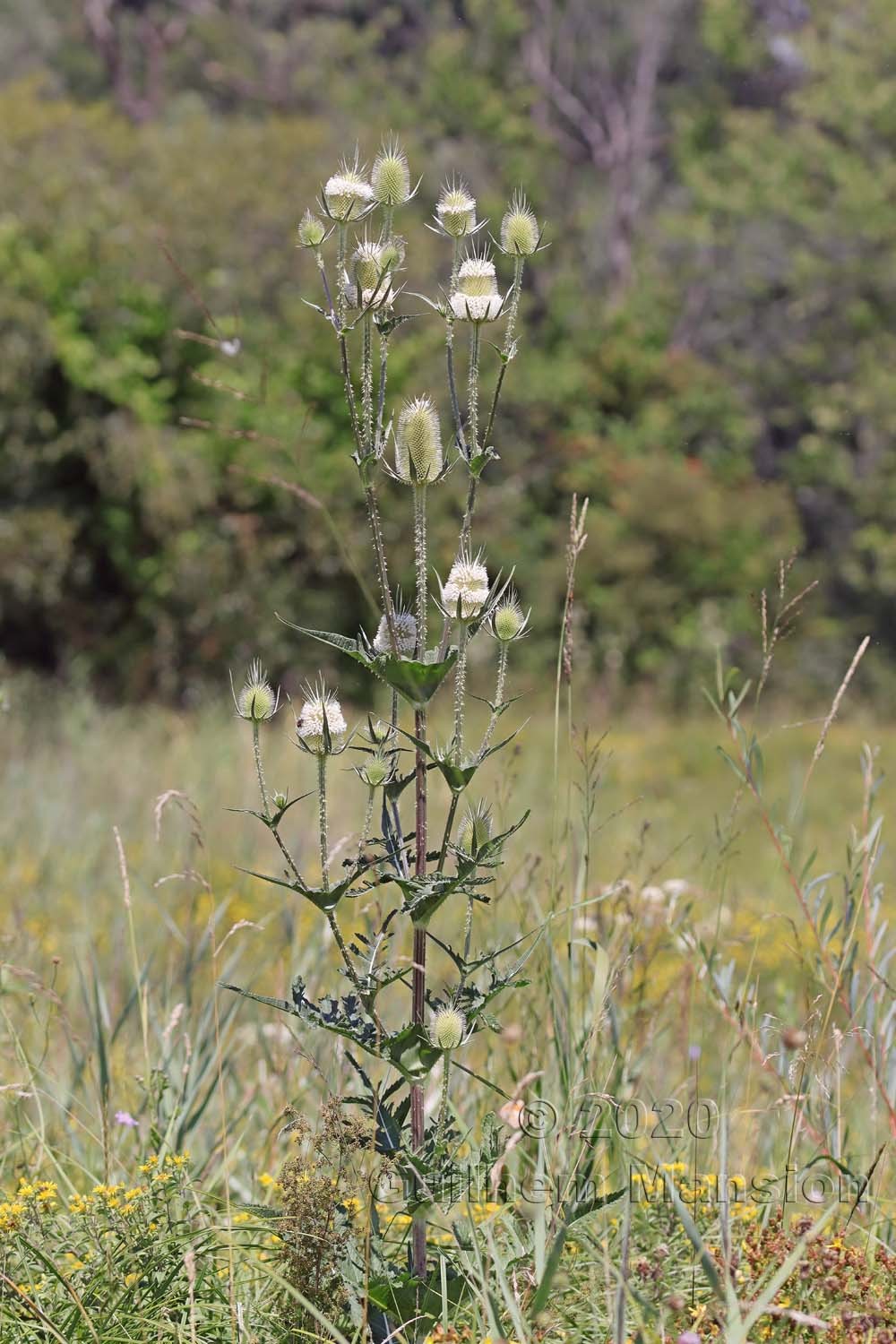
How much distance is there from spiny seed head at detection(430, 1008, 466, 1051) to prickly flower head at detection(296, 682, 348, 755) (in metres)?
0.31

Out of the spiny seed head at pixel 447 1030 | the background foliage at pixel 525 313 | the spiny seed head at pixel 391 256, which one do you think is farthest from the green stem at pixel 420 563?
the background foliage at pixel 525 313

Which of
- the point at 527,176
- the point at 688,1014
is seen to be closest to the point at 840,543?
the point at 527,176

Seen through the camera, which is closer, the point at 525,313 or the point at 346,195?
the point at 346,195

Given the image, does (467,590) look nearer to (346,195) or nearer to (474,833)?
(474,833)

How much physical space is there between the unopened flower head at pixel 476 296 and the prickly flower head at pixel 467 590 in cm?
26

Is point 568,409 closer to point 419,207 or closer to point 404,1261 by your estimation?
point 419,207

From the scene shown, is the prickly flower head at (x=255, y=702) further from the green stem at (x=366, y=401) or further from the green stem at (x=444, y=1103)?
the green stem at (x=444, y=1103)

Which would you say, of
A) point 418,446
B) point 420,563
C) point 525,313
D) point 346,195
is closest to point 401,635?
point 420,563

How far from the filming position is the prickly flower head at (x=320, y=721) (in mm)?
1489

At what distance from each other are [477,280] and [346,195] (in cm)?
16

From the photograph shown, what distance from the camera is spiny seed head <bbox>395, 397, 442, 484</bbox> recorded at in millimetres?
1471

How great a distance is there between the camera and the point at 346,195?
1468 mm

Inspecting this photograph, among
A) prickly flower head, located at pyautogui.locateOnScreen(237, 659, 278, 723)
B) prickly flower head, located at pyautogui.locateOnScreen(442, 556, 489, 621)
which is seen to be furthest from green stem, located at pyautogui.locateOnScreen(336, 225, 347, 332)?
prickly flower head, located at pyautogui.locateOnScreen(237, 659, 278, 723)

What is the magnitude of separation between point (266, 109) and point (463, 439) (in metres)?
18.7
